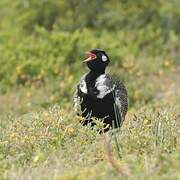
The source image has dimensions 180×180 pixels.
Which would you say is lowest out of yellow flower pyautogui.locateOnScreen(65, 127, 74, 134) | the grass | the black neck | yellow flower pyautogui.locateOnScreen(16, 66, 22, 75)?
the grass

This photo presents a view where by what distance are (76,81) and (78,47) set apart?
1264mm

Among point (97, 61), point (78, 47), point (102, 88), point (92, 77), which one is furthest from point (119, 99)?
point (78, 47)

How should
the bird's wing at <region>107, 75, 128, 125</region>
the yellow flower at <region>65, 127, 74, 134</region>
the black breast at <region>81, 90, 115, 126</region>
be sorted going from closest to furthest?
the yellow flower at <region>65, 127, 74, 134</region>
the black breast at <region>81, 90, 115, 126</region>
the bird's wing at <region>107, 75, 128, 125</region>

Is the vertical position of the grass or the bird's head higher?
the bird's head

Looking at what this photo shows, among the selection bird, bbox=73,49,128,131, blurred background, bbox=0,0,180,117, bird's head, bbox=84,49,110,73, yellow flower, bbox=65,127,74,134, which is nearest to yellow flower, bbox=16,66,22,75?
blurred background, bbox=0,0,180,117

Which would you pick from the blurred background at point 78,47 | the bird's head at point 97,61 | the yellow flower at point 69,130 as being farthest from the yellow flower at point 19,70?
the yellow flower at point 69,130

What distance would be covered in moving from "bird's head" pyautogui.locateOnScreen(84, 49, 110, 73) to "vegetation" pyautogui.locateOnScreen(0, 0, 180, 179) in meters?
0.48

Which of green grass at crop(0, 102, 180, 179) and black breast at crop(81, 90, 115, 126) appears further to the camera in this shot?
black breast at crop(81, 90, 115, 126)

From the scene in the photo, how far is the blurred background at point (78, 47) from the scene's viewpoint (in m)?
12.2

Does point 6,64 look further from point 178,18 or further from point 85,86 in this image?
point 85,86

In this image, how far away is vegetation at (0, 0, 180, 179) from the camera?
5.34 meters

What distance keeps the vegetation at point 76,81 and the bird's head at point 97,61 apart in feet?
1.57

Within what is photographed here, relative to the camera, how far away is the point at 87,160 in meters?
5.52

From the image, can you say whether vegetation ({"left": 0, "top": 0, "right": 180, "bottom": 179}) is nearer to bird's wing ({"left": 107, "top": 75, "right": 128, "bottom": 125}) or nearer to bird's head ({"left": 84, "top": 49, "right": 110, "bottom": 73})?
bird's wing ({"left": 107, "top": 75, "right": 128, "bottom": 125})
